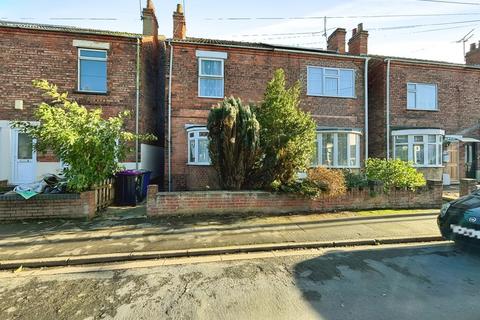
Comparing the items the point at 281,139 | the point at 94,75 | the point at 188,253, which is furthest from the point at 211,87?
the point at 188,253

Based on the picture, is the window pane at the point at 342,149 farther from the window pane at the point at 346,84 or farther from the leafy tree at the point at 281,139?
the leafy tree at the point at 281,139

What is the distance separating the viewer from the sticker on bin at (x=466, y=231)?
16.0ft

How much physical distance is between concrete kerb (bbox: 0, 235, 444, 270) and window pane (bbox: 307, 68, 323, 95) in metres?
9.13

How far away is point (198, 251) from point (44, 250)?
→ 113 inches

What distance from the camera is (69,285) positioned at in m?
4.02

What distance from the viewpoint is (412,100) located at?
14578 mm

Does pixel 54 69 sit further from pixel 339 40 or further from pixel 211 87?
pixel 339 40

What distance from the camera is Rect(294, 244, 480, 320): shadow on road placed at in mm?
3332

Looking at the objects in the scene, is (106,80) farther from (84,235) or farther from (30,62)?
(84,235)

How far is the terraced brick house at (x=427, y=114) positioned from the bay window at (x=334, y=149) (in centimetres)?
222

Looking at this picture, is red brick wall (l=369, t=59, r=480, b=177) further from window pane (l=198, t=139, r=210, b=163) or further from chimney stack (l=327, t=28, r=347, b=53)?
window pane (l=198, t=139, r=210, b=163)

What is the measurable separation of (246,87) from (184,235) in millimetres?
8697

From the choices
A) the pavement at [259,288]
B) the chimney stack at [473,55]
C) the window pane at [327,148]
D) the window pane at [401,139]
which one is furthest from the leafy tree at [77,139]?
the chimney stack at [473,55]

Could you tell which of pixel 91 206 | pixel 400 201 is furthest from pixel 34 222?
pixel 400 201
